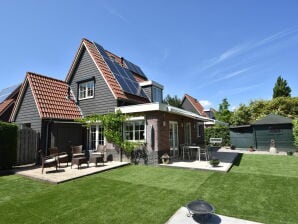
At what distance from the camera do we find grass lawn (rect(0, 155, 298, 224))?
14.2ft

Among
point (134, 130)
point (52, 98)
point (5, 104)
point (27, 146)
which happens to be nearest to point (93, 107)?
point (52, 98)

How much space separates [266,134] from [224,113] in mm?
12901

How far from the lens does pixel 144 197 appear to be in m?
5.50

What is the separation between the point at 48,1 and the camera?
9.96 metres

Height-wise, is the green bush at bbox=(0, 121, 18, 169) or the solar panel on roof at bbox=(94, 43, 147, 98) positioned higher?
the solar panel on roof at bbox=(94, 43, 147, 98)

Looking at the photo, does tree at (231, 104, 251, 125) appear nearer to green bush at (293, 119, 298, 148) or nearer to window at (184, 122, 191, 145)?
green bush at (293, 119, 298, 148)

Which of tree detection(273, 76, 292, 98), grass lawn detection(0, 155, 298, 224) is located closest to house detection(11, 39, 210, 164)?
grass lawn detection(0, 155, 298, 224)

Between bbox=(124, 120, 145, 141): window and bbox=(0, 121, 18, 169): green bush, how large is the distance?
612 cm

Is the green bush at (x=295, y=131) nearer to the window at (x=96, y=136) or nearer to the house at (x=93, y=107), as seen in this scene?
the house at (x=93, y=107)

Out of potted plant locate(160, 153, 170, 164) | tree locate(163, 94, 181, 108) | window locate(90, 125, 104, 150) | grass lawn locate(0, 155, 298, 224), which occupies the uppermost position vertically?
tree locate(163, 94, 181, 108)

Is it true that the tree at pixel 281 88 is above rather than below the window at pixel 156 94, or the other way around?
above

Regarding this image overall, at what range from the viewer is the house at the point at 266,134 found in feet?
58.6

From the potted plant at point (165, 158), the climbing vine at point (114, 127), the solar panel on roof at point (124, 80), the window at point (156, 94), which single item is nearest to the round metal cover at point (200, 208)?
the potted plant at point (165, 158)

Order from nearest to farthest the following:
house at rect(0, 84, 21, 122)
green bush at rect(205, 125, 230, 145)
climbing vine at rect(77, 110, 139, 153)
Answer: climbing vine at rect(77, 110, 139, 153), house at rect(0, 84, 21, 122), green bush at rect(205, 125, 230, 145)
